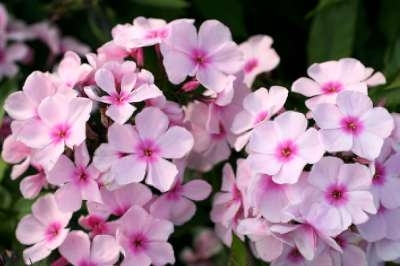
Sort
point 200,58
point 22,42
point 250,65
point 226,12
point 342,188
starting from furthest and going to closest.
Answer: point 22,42 → point 226,12 → point 250,65 → point 200,58 → point 342,188

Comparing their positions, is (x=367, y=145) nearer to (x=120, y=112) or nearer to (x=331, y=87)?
(x=331, y=87)

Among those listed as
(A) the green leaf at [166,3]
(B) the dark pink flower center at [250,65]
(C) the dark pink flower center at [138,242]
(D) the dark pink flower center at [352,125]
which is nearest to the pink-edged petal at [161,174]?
(C) the dark pink flower center at [138,242]

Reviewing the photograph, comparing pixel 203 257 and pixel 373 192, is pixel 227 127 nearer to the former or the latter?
pixel 373 192

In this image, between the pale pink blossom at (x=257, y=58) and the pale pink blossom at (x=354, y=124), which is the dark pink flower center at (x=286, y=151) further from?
the pale pink blossom at (x=257, y=58)

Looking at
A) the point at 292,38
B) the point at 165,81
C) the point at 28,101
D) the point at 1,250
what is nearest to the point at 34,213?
the point at 1,250

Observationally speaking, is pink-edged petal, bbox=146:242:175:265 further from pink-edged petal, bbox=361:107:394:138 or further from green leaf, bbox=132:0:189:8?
green leaf, bbox=132:0:189:8

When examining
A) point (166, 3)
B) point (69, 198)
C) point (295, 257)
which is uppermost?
point (166, 3)

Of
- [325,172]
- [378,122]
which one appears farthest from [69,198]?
[378,122]
